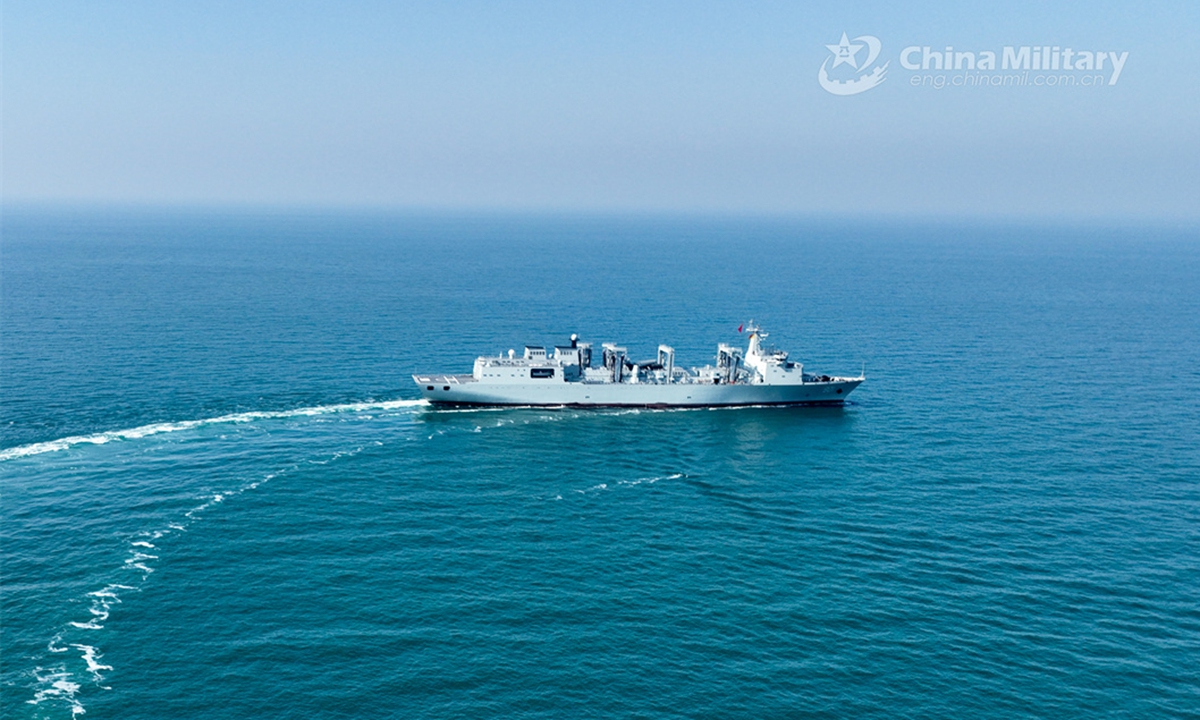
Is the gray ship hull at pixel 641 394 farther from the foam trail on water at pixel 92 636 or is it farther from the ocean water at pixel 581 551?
the foam trail on water at pixel 92 636

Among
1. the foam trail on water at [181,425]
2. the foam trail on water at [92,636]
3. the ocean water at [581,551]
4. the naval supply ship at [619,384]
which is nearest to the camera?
the foam trail on water at [92,636]

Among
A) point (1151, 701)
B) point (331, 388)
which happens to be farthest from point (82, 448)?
point (1151, 701)

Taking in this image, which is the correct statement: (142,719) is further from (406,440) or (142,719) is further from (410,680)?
(406,440)

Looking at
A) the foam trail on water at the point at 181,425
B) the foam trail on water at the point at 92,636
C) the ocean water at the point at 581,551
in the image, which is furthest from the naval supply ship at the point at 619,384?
the foam trail on water at the point at 92,636

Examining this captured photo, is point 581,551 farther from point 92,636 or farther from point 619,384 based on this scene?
point 619,384

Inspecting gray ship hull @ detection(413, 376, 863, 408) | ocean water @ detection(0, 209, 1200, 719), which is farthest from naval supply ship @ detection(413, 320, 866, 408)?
ocean water @ detection(0, 209, 1200, 719)

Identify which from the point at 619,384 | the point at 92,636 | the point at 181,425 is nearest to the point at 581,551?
the point at 92,636

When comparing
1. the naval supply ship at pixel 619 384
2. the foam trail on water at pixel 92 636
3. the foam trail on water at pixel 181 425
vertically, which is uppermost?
the naval supply ship at pixel 619 384
